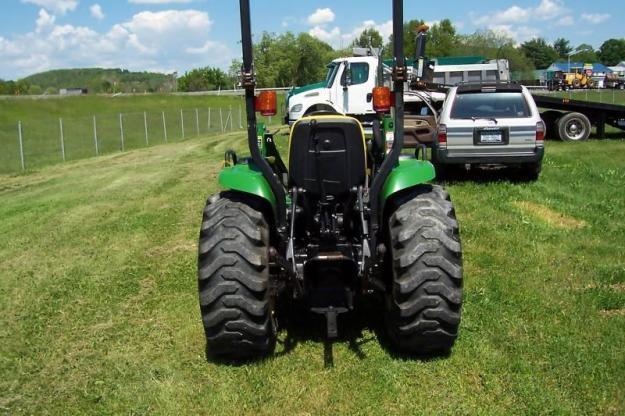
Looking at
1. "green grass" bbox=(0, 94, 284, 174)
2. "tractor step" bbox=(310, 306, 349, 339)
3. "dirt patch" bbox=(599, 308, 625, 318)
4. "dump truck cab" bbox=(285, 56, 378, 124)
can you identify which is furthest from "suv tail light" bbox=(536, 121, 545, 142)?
"tractor step" bbox=(310, 306, 349, 339)

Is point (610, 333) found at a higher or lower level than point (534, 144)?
lower

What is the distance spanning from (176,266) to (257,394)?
125 inches

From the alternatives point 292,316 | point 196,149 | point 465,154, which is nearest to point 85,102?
point 196,149

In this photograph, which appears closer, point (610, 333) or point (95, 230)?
point (610, 333)

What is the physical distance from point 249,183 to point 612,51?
174 metres

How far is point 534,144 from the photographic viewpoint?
11.2 metres

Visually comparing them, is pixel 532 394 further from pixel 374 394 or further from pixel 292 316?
pixel 292 316

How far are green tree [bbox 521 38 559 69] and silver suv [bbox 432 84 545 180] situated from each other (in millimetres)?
132893

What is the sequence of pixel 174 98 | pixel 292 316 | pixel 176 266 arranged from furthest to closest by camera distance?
pixel 174 98
pixel 176 266
pixel 292 316

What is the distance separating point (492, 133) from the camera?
11.2 metres

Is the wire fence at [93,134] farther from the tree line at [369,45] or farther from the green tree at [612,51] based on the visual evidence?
the green tree at [612,51]

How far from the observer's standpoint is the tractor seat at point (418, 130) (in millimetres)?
15125

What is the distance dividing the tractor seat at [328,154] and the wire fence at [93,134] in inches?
616

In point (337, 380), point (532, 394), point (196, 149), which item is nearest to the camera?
point (532, 394)
